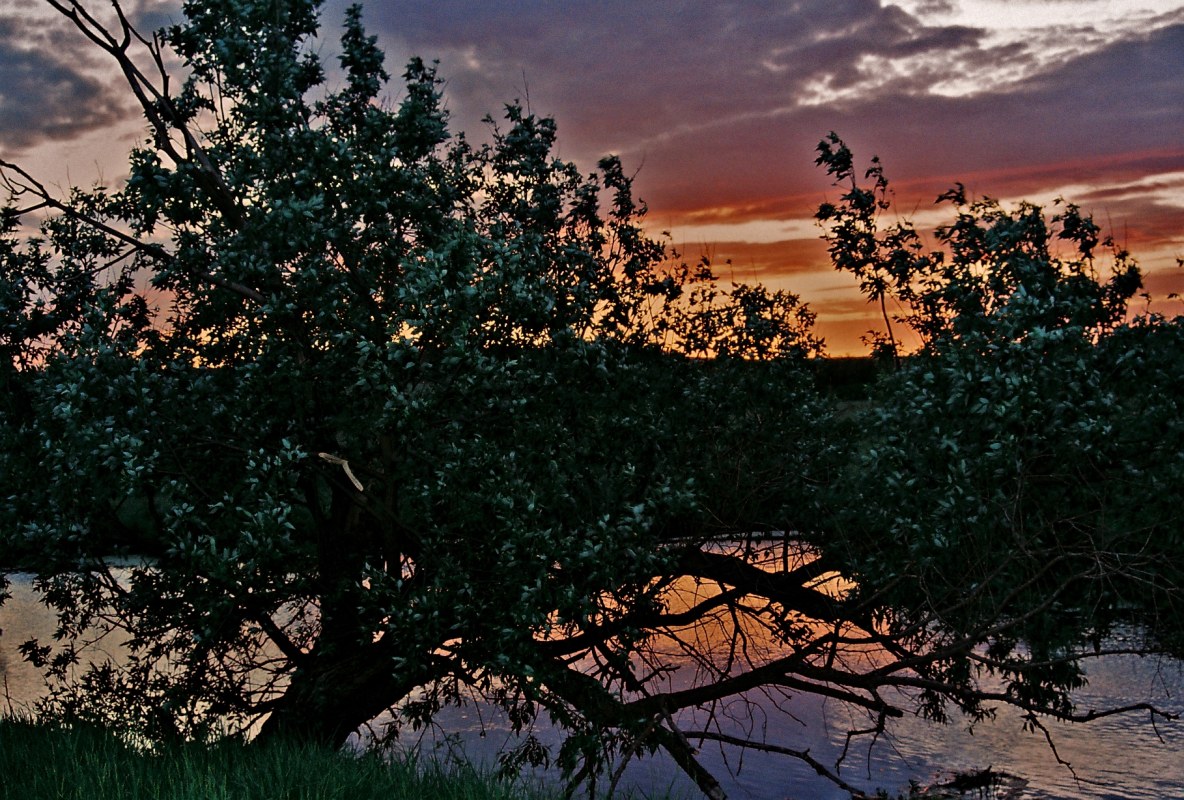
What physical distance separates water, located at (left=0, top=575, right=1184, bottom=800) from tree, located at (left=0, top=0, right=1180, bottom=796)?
24.0 feet

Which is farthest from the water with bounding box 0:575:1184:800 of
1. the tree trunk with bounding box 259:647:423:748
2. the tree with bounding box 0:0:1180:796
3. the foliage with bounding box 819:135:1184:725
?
the foliage with bounding box 819:135:1184:725

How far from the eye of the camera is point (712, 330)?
53.2 ft

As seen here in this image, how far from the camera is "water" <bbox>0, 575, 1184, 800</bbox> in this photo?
840 inches

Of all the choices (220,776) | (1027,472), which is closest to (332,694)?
(220,776)

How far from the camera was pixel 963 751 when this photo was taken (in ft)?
78.3

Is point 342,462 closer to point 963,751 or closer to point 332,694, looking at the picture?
point 332,694

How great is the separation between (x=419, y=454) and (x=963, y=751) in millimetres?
18057

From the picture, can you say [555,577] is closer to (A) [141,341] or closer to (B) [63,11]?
(A) [141,341]

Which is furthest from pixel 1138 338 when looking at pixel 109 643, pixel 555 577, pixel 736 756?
pixel 109 643

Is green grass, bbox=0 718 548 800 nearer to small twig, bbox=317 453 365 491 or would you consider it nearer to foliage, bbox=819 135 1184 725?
small twig, bbox=317 453 365 491

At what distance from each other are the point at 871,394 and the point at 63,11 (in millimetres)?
12450

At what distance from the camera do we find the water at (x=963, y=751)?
21344 millimetres

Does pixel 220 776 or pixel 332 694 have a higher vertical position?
pixel 220 776

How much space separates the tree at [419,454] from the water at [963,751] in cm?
731
